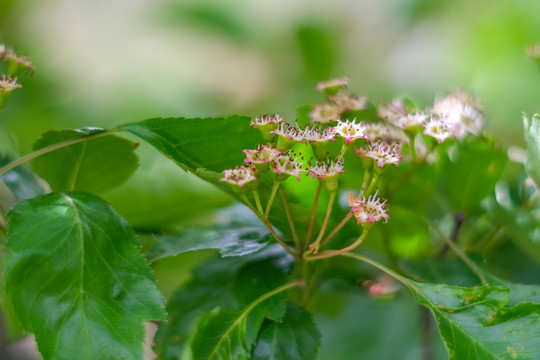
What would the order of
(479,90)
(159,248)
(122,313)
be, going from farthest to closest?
(479,90) → (159,248) → (122,313)

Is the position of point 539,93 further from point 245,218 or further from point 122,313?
point 122,313

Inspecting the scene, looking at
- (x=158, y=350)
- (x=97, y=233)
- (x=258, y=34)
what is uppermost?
(x=258, y=34)

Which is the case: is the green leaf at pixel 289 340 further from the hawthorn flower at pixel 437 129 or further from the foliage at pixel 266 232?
the hawthorn flower at pixel 437 129

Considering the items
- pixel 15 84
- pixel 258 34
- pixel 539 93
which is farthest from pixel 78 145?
pixel 258 34

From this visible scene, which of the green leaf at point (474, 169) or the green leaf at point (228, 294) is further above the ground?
the green leaf at point (474, 169)

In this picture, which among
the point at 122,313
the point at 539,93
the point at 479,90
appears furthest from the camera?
the point at 479,90

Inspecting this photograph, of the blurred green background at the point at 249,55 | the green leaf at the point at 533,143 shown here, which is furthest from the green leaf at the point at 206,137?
the blurred green background at the point at 249,55

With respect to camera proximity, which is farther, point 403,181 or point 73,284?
point 403,181
